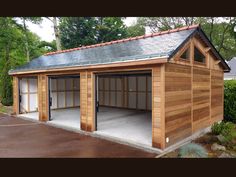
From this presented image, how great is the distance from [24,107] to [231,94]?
12396mm

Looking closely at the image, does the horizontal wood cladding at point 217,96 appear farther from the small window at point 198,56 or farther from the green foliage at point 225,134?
the small window at point 198,56

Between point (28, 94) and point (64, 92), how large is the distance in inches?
101

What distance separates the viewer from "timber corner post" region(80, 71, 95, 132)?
29.0 feet

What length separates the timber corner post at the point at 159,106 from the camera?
Result: 651cm

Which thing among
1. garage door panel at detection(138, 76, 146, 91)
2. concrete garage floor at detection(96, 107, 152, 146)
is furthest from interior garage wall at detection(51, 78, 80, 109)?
concrete garage floor at detection(96, 107, 152, 146)

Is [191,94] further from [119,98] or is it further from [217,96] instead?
[119,98]

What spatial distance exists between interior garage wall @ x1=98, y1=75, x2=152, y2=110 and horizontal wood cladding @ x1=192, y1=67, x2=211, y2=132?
5483 mm

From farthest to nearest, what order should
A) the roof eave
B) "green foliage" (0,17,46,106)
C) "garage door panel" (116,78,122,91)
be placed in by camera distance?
"green foliage" (0,17,46,106) → "garage door panel" (116,78,122,91) → the roof eave

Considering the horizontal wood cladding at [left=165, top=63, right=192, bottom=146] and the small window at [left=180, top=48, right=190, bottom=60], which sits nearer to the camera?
the horizontal wood cladding at [left=165, top=63, right=192, bottom=146]

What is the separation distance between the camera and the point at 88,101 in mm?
8984

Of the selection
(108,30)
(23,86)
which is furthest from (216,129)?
(108,30)

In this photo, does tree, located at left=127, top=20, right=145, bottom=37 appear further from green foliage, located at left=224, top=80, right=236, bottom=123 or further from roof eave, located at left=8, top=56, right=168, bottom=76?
roof eave, located at left=8, top=56, right=168, bottom=76
